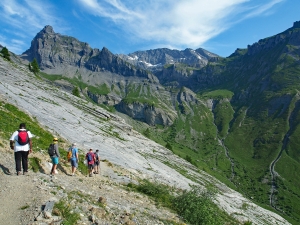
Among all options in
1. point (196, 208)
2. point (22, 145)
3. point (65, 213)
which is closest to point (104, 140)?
point (22, 145)

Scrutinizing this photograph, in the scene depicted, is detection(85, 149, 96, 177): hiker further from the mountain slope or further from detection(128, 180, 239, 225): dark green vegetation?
detection(128, 180, 239, 225): dark green vegetation

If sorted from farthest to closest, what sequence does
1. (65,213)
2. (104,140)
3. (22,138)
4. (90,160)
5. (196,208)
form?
(104,140)
(90,160)
(196,208)
(22,138)
(65,213)

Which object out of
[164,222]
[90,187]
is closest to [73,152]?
[90,187]

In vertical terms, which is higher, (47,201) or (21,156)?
(21,156)

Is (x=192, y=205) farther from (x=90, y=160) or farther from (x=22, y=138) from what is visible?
(x=22, y=138)

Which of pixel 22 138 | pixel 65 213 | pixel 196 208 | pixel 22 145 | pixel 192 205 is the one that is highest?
pixel 22 138

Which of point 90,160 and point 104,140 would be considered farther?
point 104,140

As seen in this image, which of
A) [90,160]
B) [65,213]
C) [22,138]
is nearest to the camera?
[65,213]

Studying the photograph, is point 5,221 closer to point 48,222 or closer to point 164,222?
point 48,222

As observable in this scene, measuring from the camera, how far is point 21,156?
16.7m

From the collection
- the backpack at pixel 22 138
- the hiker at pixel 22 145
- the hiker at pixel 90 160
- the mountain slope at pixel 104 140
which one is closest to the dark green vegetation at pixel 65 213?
the hiker at pixel 22 145

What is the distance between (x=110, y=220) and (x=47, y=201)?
3518mm

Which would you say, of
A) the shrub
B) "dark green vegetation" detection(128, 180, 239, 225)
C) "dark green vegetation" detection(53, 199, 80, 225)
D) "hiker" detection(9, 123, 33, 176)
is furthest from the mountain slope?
"dark green vegetation" detection(53, 199, 80, 225)

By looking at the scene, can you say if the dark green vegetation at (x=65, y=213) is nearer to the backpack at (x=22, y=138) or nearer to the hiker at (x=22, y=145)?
the hiker at (x=22, y=145)
